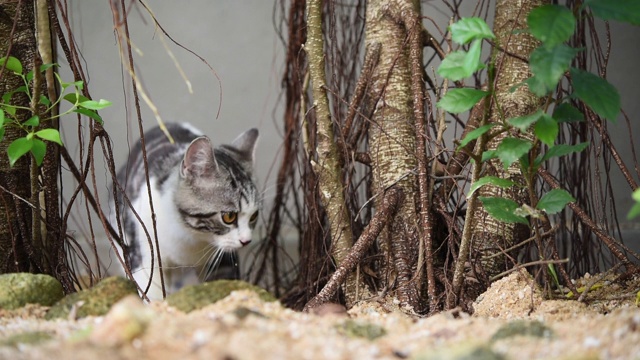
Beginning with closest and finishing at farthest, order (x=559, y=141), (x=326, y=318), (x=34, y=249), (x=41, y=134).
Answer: (x=326, y=318)
(x=41, y=134)
(x=34, y=249)
(x=559, y=141)

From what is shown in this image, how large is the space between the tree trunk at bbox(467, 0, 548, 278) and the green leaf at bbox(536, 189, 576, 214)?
1.51 ft

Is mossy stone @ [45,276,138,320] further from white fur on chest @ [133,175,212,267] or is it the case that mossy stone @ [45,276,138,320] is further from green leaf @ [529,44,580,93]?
white fur on chest @ [133,175,212,267]

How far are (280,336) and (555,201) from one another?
0.60m

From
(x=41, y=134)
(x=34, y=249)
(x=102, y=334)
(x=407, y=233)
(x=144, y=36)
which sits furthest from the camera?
(x=144, y=36)

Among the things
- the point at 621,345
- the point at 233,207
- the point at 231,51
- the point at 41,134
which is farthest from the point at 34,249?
the point at 231,51

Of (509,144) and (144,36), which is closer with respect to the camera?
(509,144)

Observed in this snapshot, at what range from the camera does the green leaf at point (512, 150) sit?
3.45 ft

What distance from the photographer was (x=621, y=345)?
84 cm

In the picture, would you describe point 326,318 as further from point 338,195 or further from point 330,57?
point 330,57

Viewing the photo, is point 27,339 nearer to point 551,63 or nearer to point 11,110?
point 11,110

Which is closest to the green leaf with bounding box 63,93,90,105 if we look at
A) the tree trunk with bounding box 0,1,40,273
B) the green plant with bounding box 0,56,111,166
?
the green plant with bounding box 0,56,111,166

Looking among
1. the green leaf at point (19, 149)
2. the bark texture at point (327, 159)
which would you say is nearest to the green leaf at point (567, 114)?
the bark texture at point (327, 159)

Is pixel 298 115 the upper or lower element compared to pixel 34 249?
upper

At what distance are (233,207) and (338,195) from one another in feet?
1.68
